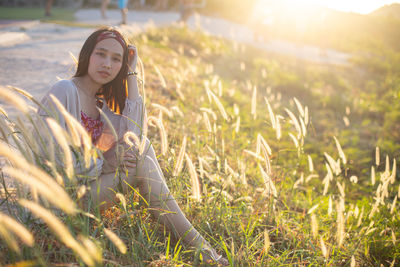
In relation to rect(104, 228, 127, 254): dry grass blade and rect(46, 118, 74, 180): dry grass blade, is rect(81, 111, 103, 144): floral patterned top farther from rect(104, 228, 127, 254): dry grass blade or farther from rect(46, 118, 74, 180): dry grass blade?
rect(104, 228, 127, 254): dry grass blade

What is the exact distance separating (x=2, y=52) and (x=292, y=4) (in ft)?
60.9

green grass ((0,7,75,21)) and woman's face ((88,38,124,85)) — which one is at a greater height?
green grass ((0,7,75,21))

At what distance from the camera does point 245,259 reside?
1654 millimetres

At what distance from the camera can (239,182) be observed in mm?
2408

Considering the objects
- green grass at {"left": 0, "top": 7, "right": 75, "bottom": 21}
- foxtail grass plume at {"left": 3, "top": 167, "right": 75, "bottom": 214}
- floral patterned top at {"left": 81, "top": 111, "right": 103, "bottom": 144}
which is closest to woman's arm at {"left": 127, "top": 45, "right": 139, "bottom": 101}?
floral patterned top at {"left": 81, "top": 111, "right": 103, "bottom": 144}

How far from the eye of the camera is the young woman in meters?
1.73

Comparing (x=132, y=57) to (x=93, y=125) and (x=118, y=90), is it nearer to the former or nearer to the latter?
(x=118, y=90)

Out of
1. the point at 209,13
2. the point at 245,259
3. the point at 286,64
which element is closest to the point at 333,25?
the point at 209,13

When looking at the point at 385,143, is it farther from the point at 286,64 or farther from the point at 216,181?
the point at 286,64

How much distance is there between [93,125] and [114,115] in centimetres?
18

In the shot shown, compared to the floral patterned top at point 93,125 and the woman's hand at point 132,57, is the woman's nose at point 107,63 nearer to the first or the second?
the woman's hand at point 132,57

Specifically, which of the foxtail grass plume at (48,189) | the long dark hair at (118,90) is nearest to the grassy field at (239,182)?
the foxtail grass plume at (48,189)

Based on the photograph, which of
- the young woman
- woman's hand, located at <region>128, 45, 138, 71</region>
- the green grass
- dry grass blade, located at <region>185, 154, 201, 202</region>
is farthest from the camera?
the green grass

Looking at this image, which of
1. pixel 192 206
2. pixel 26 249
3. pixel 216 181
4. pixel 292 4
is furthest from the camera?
pixel 292 4
